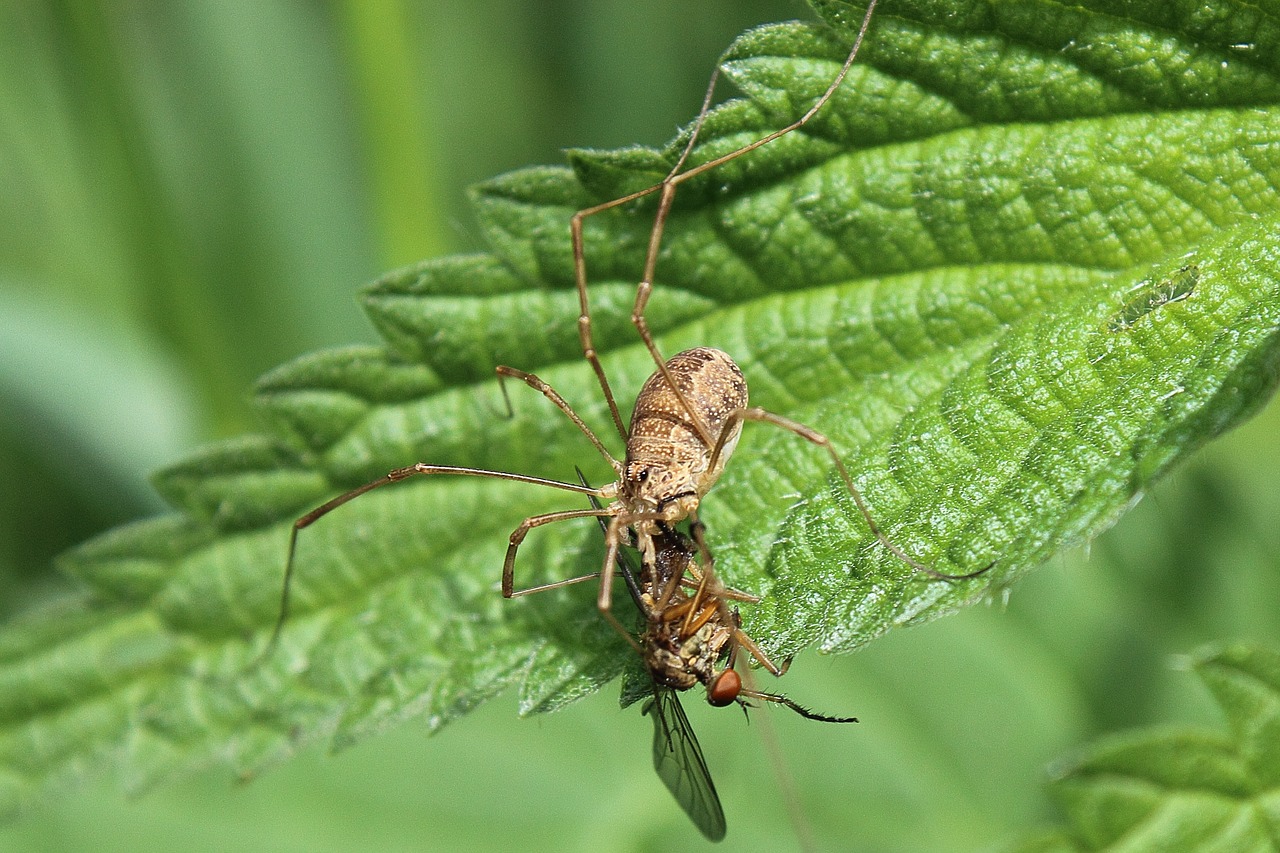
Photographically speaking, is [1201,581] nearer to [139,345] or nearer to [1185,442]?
[1185,442]

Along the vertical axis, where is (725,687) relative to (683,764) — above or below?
above

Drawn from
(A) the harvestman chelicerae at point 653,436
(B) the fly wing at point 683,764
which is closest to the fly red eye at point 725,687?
(B) the fly wing at point 683,764

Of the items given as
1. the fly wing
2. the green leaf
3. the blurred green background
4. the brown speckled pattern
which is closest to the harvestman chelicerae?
the brown speckled pattern

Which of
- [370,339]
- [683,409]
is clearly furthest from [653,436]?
[370,339]

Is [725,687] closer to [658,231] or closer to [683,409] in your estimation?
[683,409]

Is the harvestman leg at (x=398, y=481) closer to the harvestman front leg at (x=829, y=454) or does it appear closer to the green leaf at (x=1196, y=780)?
the harvestman front leg at (x=829, y=454)

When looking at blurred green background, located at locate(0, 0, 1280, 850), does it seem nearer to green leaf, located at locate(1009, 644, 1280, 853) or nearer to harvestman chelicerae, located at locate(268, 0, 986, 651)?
harvestman chelicerae, located at locate(268, 0, 986, 651)
